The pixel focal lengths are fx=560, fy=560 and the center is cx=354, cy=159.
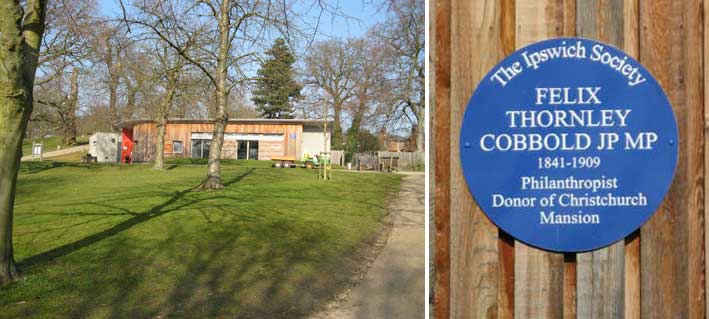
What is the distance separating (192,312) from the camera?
259 inches

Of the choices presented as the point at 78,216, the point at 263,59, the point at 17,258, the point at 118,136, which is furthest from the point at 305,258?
the point at 118,136

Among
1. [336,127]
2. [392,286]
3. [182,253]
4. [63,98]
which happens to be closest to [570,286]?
[392,286]

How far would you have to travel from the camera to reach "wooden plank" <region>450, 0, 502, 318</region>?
256 cm

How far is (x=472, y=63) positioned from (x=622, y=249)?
109cm

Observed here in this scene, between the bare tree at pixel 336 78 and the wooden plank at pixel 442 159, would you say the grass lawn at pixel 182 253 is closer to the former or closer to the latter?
the wooden plank at pixel 442 159

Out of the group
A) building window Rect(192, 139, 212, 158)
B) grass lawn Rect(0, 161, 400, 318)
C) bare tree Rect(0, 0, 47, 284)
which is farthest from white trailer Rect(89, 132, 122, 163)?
bare tree Rect(0, 0, 47, 284)

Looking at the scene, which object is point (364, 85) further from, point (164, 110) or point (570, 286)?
point (570, 286)

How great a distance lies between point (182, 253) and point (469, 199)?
26.0ft

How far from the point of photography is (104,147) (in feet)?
162

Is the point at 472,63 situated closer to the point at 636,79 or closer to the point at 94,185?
the point at 636,79

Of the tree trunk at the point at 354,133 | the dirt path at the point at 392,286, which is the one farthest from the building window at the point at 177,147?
the dirt path at the point at 392,286

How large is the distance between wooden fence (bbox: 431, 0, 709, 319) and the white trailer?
51.1m

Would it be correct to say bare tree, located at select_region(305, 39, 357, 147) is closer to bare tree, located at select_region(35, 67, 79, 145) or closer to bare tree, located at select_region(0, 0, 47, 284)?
bare tree, located at select_region(35, 67, 79, 145)

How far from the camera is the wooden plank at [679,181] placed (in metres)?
2.51
